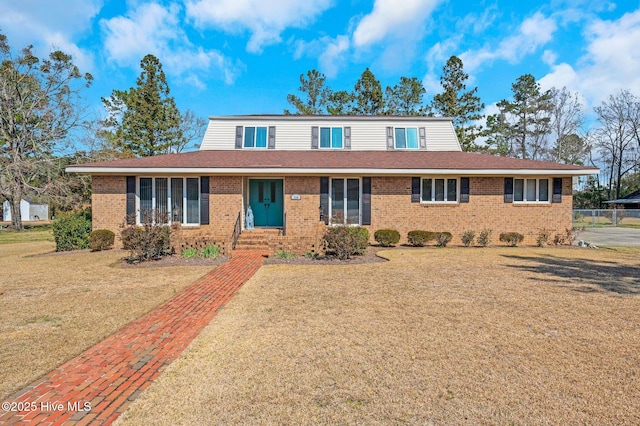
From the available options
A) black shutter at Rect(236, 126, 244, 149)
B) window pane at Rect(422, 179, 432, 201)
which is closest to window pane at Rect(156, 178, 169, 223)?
black shutter at Rect(236, 126, 244, 149)

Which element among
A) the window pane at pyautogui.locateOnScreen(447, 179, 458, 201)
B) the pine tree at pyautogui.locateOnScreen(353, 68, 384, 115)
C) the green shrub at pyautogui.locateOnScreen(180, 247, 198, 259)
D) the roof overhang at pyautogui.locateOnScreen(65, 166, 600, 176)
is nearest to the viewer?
the green shrub at pyautogui.locateOnScreen(180, 247, 198, 259)

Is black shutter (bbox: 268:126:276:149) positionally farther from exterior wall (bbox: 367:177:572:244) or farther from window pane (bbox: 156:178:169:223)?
exterior wall (bbox: 367:177:572:244)

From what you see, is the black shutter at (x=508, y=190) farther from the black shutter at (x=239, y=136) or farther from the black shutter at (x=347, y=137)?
the black shutter at (x=239, y=136)

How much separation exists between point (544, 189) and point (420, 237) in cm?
580

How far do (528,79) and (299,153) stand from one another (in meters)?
36.8

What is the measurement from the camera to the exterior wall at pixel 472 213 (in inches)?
532

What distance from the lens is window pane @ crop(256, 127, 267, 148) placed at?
16391 mm

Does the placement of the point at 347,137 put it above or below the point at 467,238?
above

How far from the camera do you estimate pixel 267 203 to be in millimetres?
14727

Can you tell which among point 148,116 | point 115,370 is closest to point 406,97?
point 148,116

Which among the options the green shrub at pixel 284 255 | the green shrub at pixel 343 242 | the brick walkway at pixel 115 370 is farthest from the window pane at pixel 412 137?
the brick walkway at pixel 115 370

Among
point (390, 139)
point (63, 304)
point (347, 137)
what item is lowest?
point (63, 304)

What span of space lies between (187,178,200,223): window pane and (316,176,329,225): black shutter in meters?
5.03

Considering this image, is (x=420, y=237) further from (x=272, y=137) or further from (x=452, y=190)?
(x=272, y=137)
